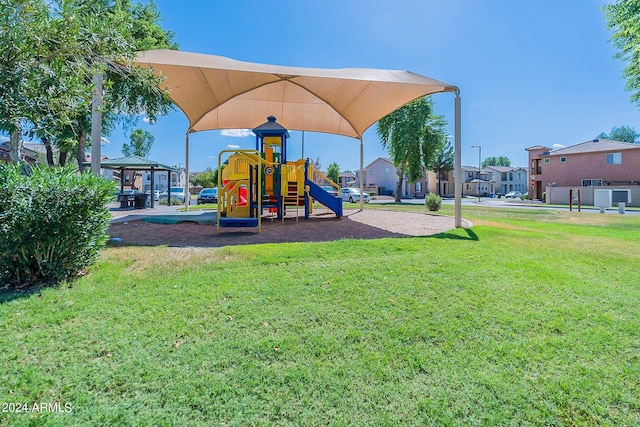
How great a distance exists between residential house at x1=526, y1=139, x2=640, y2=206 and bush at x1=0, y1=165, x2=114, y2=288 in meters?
35.1

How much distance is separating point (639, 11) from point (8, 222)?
14.8m

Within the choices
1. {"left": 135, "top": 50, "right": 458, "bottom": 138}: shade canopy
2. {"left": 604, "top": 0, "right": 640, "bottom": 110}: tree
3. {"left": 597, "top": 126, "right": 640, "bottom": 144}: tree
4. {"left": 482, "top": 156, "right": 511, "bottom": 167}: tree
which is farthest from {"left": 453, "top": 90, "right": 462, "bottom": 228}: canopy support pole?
{"left": 482, "top": 156, "right": 511, "bottom": 167}: tree

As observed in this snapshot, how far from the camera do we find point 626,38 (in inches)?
408

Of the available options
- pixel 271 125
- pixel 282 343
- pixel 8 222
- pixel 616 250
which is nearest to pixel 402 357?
pixel 282 343

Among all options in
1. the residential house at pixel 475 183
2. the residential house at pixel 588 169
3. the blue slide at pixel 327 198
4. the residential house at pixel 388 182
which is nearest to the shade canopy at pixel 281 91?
the blue slide at pixel 327 198

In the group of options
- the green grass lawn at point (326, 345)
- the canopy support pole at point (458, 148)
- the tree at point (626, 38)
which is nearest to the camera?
the green grass lawn at point (326, 345)

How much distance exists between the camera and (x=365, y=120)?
13078 mm

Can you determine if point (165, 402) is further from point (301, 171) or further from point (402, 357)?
point (301, 171)

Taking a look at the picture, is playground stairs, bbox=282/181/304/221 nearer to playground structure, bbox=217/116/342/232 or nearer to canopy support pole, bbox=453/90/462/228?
playground structure, bbox=217/116/342/232

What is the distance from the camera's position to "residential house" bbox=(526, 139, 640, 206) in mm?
29266

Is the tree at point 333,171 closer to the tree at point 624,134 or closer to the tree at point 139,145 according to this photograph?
the tree at point 139,145

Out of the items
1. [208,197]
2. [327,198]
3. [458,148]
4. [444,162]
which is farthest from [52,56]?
[444,162]

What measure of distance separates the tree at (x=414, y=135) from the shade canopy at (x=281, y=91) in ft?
52.6

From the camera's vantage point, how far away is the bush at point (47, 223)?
341 centimetres
